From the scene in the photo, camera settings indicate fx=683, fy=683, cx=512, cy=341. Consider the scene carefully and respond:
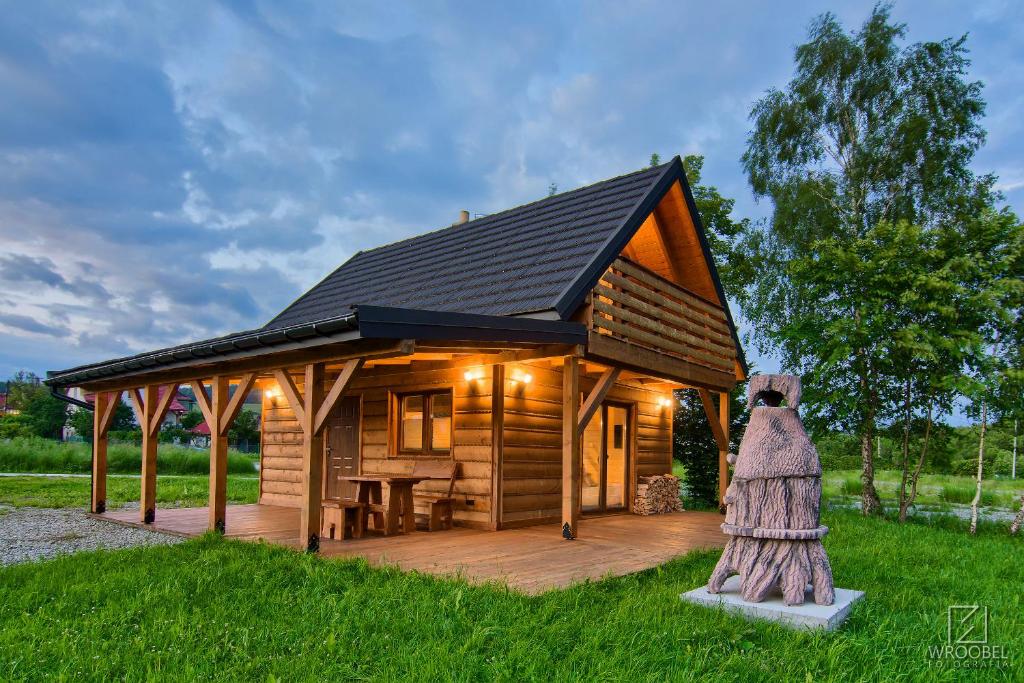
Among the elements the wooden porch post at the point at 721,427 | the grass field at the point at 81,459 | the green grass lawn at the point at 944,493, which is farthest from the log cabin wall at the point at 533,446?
the grass field at the point at 81,459

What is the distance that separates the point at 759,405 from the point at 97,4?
1092 cm

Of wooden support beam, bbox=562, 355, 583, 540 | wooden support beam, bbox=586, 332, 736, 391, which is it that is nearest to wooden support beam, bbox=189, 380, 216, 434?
wooden support beam, bbox=562, 355, 583, 540

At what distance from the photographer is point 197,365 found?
764 centimetres

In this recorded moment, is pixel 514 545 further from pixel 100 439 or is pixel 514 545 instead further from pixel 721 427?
pixel 100 439

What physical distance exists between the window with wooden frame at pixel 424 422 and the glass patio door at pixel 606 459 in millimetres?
2342

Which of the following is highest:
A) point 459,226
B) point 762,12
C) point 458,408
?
point 762,12

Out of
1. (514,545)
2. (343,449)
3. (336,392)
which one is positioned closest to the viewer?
(336,392)

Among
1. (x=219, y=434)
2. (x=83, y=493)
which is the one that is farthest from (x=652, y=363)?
(x=83, y=493)

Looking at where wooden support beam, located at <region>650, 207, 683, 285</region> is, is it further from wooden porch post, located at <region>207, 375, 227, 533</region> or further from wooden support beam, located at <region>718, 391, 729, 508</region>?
wooden porch post, located at <region>207, 375, 227, 533</region>

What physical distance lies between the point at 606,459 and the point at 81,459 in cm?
1521

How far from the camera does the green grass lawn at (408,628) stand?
3.46 metres

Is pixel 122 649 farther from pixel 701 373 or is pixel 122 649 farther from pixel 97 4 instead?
pixel 97 4

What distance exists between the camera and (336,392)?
616 centimetres

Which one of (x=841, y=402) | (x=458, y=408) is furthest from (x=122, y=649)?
(x=841, y=402)
